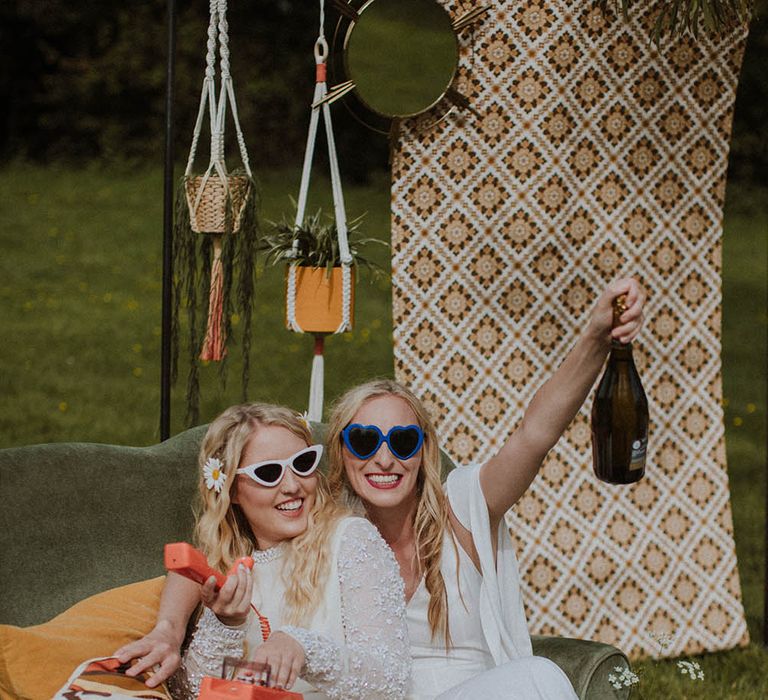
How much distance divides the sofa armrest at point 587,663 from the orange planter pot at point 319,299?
1.14 metres

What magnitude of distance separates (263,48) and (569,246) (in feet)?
27.5

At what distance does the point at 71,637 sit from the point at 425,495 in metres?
0.86

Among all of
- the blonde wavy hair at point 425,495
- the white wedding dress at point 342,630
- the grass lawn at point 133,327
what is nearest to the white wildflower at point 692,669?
the blonde wavy hair at point 425,495

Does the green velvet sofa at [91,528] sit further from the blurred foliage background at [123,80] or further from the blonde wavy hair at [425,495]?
the blurred foliage background at [123,80]

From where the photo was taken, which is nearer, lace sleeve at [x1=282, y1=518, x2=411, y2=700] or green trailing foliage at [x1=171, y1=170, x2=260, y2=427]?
lace sleeve at [x1=282, y1=518, x2=411, y2=700]

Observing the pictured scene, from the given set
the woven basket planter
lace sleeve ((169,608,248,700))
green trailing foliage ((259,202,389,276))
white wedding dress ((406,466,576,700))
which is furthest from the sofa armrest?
the woven basket planter

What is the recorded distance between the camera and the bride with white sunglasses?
2.37 metres

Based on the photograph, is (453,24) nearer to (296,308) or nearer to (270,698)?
(296,308)

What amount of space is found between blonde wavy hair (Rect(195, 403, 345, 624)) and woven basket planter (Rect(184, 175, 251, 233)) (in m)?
0.87

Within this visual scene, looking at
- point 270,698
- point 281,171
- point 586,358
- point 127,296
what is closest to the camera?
point 270,698

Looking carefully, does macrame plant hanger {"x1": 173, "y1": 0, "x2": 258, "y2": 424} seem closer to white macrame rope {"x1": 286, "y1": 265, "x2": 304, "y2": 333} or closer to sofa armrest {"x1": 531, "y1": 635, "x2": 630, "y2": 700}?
white macrame rope {"x1": 286, "y1": 265, "x2": 304, "y2": 333}

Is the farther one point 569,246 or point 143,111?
point 143,111

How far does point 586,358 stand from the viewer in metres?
2.57

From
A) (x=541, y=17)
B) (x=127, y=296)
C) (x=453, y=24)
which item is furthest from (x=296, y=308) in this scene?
(x=127, y=296)
